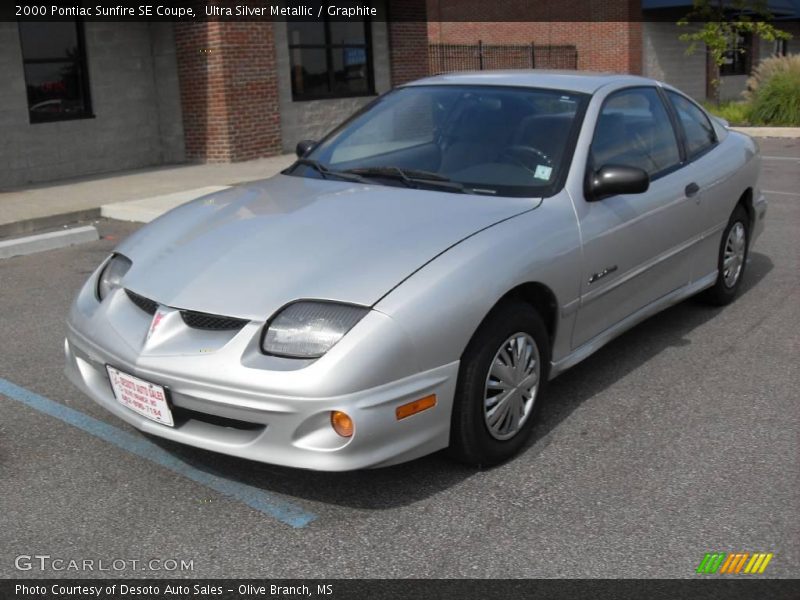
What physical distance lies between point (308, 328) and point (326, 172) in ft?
5.42

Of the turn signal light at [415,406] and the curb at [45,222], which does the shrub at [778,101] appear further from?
the turn signal light at [415,406]

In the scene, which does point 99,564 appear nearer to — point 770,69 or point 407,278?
point 407,278

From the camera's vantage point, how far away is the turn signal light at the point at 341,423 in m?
3.30

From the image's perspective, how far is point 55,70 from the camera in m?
13.7

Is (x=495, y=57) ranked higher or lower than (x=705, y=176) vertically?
higher

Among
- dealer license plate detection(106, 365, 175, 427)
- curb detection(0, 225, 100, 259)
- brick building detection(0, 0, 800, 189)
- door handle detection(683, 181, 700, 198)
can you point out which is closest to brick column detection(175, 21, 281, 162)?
brick building detection(0, 0, 800, 189)

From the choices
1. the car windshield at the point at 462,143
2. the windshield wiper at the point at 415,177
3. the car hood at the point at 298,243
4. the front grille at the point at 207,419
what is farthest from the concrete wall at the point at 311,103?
the front grille at the point at 207,419

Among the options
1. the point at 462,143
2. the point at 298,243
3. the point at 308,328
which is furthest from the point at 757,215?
the point at 308,328

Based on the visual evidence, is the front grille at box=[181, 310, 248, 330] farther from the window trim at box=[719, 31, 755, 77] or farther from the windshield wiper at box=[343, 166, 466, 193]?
the window trim at box=[719, 31, 755, 77]

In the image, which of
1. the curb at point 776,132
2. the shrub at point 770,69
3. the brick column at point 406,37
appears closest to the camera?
the brick column at point 406,37

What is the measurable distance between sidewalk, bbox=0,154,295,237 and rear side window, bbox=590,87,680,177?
6.40 meters

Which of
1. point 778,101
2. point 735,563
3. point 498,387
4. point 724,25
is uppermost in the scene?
point 724,25

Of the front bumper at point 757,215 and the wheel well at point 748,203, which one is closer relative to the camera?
the wheel well at point 748,203

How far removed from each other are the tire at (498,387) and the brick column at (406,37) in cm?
1443
